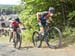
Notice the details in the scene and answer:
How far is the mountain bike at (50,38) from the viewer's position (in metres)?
11.8

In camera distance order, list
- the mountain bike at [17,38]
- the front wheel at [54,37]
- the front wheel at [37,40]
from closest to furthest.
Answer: the front wheel at [54,37] < the front wheel at [37,40] < the mountain bike at [17,38]

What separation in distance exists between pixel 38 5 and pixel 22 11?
58.7 inches

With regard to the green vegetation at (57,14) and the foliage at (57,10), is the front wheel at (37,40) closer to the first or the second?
the green vegetation at (57,14)

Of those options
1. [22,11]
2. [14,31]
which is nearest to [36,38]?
[14,31]

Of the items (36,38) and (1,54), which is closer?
(1,54)

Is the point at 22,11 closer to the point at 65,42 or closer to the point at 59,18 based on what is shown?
the point at 59,18

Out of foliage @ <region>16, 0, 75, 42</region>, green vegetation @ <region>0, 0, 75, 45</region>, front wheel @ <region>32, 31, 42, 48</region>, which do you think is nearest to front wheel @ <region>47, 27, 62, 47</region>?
front wheel @ <region>32, 31, 42, 48</region>

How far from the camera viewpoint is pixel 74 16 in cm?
1345

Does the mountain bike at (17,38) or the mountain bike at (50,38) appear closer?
the mountain bike at (50,38)

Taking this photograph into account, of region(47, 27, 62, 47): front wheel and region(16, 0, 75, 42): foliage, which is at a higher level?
region(16, 0, 75, 42): foliage

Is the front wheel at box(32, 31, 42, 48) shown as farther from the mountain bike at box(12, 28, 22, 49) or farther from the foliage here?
the foliage

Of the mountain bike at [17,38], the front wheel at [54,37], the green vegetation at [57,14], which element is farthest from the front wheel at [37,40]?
the green vegetation at [57,14]

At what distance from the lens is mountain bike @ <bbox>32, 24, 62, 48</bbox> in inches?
466

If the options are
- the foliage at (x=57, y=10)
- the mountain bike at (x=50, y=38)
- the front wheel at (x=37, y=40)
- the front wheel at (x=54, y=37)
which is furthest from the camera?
the foliage at (x=57, y=10)
